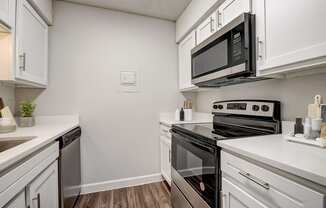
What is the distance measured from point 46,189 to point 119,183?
1.20 metres

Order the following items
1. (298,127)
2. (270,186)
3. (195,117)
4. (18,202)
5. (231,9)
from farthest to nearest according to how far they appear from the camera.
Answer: (195,117)
(231,9)
(298,127)
(18,202)
(270,186)

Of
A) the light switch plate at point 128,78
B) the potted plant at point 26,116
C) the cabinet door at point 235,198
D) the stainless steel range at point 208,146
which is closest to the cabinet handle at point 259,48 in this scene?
the stainless steel range at point 208,146

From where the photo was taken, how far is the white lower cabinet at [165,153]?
79.2 inches

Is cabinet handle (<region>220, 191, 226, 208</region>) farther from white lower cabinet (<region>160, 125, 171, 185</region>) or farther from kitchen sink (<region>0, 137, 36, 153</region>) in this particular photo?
kitchen sink (<region>0, 137, 36, 153</region>)

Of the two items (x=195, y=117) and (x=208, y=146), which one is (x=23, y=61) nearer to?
(x=208, y=146)

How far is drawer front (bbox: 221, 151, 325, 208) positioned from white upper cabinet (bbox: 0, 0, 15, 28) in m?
1.74

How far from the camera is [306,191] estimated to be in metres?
0.56

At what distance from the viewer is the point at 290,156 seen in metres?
0.70

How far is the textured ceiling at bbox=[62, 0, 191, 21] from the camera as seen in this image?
203 centimetres

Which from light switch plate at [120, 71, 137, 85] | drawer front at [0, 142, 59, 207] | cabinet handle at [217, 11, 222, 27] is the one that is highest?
cabinet handle at [217, 11, 222, 27]

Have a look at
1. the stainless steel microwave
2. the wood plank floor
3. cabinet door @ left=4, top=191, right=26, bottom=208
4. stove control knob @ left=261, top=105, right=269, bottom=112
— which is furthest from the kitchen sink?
stove control knob @ left=261, top=105, right=269, bottom=112

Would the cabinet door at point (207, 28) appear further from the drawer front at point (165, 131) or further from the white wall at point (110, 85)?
the drawer front at point (165, 131)

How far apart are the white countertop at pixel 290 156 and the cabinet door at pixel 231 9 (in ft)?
3.05

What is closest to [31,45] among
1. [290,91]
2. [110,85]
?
[110,85]
